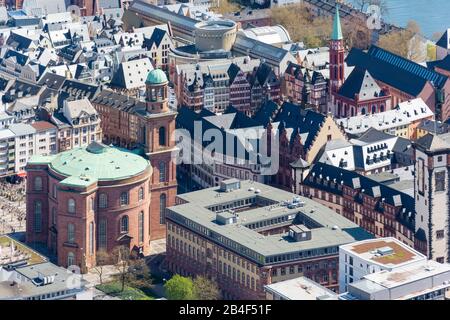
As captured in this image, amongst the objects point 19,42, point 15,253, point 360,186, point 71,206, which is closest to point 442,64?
point 360,186

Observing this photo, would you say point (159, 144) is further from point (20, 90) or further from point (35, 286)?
point (20, 90)

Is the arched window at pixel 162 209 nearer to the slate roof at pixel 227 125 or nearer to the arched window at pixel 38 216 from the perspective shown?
the slate roof at pixel 227 125

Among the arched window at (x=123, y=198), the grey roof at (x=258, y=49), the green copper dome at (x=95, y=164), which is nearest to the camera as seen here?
the green copper dome at (x=95, y=164)

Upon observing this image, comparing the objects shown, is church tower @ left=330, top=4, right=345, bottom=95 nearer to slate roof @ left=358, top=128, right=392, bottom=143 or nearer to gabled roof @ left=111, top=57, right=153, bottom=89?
slate roof @ left=358, top=128, right=392, bottom=143

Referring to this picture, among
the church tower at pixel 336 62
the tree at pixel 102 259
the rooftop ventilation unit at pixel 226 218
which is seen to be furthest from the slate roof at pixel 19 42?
the rooftop ventilation unit at pixel 226 218
